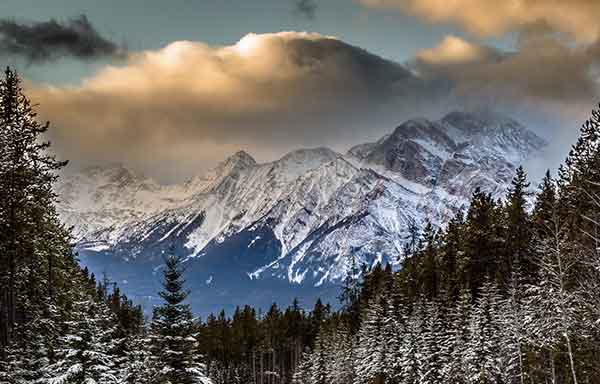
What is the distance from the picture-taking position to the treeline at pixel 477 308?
55125mm

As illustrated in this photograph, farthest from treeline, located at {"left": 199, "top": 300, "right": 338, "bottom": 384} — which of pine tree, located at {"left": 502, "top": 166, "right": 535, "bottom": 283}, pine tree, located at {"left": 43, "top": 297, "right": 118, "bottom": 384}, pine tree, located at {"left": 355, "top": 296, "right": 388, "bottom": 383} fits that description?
pine tree, located at {"left": 43, "top": 297, "right": 118, "bottom": 384}

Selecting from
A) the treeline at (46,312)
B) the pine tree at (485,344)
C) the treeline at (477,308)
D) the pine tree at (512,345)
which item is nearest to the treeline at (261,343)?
the treeline at (477,308)

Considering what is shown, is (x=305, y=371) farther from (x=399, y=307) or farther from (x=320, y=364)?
(x=399, y=307)

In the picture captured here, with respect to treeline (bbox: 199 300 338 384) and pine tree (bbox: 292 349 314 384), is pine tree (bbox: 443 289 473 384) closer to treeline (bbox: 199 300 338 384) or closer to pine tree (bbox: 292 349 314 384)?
pine tree (bbox: 292 349 314 384)

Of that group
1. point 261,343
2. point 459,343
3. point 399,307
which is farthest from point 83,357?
point 261,343

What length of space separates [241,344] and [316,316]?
1546 centimetres

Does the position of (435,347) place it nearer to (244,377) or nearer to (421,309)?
(421,309)

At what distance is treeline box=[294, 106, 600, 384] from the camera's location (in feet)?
181

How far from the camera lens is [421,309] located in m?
80.0

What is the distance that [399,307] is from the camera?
90.7 m

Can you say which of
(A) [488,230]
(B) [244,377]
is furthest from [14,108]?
(B) [244,377]

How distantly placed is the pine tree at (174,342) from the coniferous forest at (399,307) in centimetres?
6

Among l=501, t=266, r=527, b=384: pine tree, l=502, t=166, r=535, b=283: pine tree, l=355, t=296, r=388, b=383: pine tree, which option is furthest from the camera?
l=502, t=166, r=535, b=283: pine tree

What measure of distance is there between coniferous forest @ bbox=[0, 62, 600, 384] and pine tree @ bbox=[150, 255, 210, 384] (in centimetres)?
6
